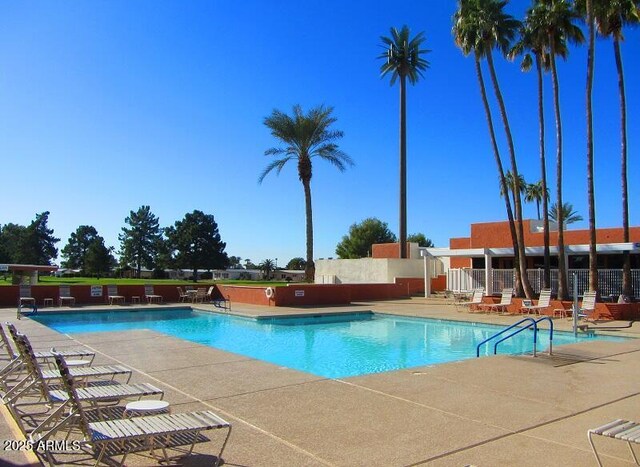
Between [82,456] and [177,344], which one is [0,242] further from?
[82,456]

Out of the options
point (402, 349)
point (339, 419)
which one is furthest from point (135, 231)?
point (339, 419)

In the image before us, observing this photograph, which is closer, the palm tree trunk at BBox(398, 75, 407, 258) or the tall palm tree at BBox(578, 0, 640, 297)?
the tall palm tree at BBox(578, 0, 640, 297)

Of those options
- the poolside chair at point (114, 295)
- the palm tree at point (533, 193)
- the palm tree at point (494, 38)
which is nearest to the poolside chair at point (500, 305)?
the palm tree at point (494, 38)

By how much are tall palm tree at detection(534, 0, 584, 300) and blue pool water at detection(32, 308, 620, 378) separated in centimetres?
549

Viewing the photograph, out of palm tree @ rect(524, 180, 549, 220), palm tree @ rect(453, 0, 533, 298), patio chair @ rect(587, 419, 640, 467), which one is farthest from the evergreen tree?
patio chair @ rect(587, 419, 640, 467)

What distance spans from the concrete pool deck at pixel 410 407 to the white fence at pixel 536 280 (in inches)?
596

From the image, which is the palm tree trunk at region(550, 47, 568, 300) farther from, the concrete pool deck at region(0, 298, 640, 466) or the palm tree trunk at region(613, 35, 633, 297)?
the concrete pool deck at region(0, 298, 640, 466)

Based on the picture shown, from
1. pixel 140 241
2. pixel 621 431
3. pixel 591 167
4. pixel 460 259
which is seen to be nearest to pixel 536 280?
pixel 591 167

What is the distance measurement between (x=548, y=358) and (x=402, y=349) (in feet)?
17.7

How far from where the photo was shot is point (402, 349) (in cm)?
1534

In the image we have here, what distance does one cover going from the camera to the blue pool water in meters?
13.7

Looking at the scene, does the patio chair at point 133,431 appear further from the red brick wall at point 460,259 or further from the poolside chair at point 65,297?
the red brick wall at point 460,259

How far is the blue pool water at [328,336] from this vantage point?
540 inches

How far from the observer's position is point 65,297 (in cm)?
2544
